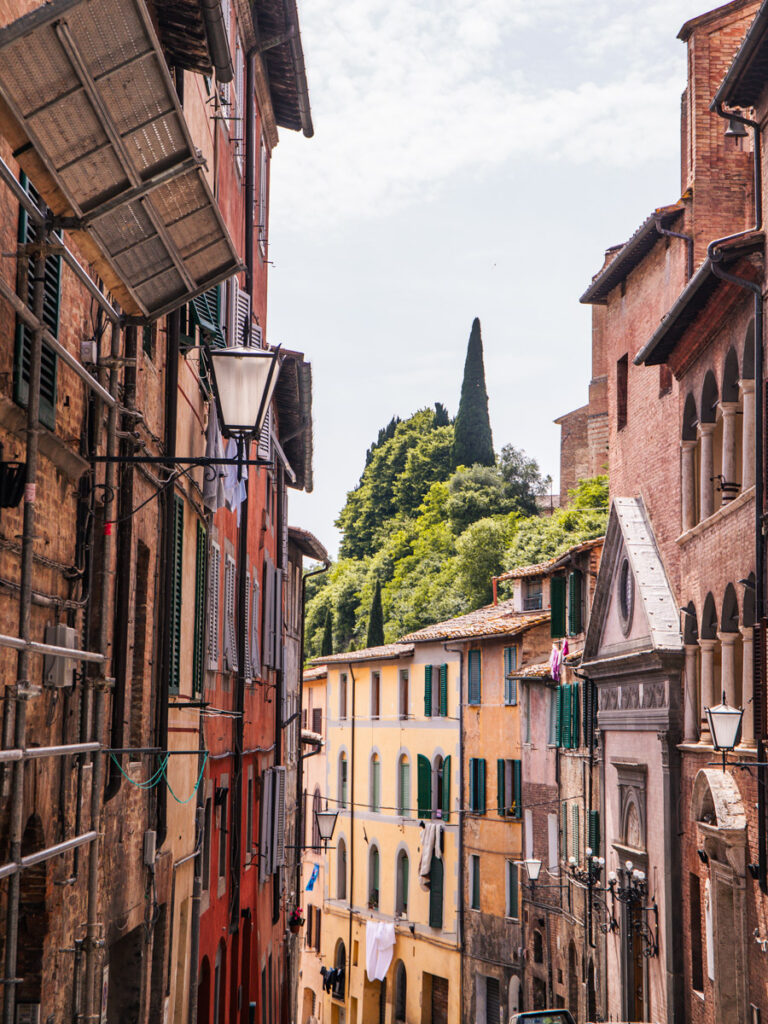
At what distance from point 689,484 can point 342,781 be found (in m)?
29.8

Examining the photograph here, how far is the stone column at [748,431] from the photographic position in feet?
53.6

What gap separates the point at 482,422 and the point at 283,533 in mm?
51521

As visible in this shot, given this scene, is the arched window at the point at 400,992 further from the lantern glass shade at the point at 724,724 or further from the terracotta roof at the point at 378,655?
the lantern glass shade at the point at 724,724

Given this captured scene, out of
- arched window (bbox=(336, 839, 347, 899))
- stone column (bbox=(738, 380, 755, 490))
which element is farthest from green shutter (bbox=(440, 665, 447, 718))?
stone column (bbox=(738, 380, 755, 490))

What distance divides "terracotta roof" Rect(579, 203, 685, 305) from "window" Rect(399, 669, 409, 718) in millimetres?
19230

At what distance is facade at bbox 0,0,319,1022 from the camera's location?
225 inches

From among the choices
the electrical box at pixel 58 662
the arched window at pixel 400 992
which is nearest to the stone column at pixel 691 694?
the electrical box at pixel 58 662

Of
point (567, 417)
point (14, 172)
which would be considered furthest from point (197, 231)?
point (567, 417)

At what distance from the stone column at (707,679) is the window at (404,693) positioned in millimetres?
24432

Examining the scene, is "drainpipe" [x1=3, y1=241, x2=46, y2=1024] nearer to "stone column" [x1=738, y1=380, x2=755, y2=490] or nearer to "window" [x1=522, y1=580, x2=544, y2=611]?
"stone column" [x1=738, y1=380, x2=755, y2=490]

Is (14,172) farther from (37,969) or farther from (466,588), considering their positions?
(466,588)

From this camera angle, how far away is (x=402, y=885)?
42500 mm

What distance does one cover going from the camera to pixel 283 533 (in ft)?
84.0

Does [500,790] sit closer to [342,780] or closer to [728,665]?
[342,780]
